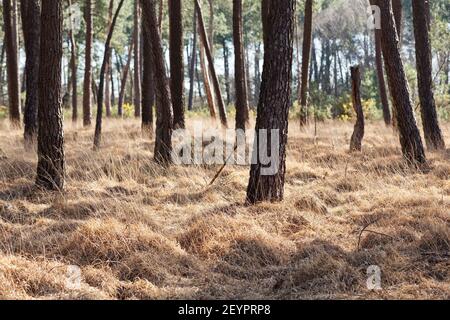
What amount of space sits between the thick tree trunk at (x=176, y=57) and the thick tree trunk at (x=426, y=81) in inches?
186

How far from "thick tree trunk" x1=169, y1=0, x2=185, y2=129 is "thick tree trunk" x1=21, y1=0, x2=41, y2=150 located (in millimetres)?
2536

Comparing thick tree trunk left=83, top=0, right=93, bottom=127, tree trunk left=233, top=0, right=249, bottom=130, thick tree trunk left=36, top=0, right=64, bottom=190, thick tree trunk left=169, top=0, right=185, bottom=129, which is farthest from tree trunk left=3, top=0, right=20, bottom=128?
thick tree trunk left=36, top=0, right=64, bottom=190

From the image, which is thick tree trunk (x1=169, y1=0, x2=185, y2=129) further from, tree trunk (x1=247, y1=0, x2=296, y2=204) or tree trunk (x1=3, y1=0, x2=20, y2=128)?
tree trunk (x1=3, y1=0, x2=20, y2=128)

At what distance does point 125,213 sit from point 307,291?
258 centimetres

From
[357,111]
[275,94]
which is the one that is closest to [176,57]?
[357,111]

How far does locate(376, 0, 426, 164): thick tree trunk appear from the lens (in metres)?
8.78

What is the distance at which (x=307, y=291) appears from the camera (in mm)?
4207

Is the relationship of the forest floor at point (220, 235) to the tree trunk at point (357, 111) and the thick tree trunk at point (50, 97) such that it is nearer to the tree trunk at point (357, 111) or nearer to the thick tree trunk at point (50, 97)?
the thick tree trunk at point (50, 97)

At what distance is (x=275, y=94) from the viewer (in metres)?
6.59

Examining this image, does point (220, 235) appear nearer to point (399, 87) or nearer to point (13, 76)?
point (399, 87)

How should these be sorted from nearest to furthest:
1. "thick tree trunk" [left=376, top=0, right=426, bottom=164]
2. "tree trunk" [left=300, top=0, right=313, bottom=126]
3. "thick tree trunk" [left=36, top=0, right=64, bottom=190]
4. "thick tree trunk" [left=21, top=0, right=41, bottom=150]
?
"thick tree trunk" [left=36, top=0, right=64, bottom=190], "thick tree trunk" [left=376, top=0, right=426, bottom=164], "thick tree trunk" [left=21, top=0, right=41, bottom=150], "tree trunk" [left=300, top=0, right=313, bottom=126]

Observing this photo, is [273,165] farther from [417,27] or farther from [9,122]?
[9,122]

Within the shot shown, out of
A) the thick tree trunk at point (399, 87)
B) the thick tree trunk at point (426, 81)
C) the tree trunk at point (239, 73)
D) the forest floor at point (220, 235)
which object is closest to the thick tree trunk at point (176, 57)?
the tree trunk at point (239, 73)

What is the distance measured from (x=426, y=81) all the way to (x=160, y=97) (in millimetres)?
5347
